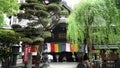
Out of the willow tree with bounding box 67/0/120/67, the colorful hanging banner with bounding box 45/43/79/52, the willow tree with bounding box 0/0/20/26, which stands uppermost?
the willow tree with bounding box 0/0/20/26

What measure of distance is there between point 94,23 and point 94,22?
7 centimetres

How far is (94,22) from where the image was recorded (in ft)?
56.4

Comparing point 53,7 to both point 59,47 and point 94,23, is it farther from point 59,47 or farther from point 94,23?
point 59,47

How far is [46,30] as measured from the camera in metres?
20.6

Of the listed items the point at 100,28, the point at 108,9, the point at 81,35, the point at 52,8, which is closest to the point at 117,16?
the point at 108,9

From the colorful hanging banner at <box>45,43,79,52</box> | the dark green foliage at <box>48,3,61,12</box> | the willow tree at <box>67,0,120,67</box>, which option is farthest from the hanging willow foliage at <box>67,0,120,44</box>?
the colorful hanging banner at <box>45,43,79,52</box>

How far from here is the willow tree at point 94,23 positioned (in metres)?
16.4

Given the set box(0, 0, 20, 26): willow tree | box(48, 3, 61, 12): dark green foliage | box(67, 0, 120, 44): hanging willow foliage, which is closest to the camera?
box(0, 0, 20, 26): willow tree

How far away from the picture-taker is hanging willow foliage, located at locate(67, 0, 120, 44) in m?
16.4

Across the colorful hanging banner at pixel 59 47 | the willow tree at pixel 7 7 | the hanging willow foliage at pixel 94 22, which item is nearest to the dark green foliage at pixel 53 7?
the hanging willow foliage at pixel 94 22

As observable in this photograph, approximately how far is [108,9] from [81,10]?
6.70 ft

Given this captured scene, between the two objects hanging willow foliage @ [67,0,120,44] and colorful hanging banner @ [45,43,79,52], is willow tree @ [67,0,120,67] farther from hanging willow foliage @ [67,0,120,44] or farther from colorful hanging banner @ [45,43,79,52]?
colorful hanging banner @ [45,43,79,52]

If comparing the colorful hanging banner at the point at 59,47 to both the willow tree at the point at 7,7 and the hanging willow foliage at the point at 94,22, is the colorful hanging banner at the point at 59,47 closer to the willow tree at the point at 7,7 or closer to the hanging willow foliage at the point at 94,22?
the hanging willow foliage at the point at 94,22

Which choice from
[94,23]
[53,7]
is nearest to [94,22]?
[94,23]
